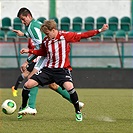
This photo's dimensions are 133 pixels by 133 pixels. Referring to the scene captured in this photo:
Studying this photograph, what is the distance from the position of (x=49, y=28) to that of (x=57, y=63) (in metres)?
0.55

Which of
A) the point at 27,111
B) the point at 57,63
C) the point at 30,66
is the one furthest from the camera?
the point at 30,66

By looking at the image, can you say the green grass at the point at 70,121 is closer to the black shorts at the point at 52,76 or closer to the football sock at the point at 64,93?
the football sock at the point at 64,93

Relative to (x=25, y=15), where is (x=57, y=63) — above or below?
below

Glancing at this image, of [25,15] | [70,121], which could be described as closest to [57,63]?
[70,121]

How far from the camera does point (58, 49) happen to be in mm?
8586

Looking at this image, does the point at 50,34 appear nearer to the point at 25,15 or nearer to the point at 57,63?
the point at 57,63

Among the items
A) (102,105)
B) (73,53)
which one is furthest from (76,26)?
(102,105)

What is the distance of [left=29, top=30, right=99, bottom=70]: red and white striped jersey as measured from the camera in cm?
853

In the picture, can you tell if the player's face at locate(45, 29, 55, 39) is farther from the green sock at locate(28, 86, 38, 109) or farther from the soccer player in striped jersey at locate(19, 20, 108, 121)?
the green sock at locate(28, 86, 38, 109)

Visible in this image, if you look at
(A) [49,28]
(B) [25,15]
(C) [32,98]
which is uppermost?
(B) [25,15]

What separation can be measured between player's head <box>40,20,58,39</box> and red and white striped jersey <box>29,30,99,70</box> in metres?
0.11

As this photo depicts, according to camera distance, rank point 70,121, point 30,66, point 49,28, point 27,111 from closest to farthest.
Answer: point 49,28
point 70,121
point 27,111
point 30,66

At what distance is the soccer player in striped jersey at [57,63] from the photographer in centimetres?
847

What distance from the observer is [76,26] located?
77.3 feet
